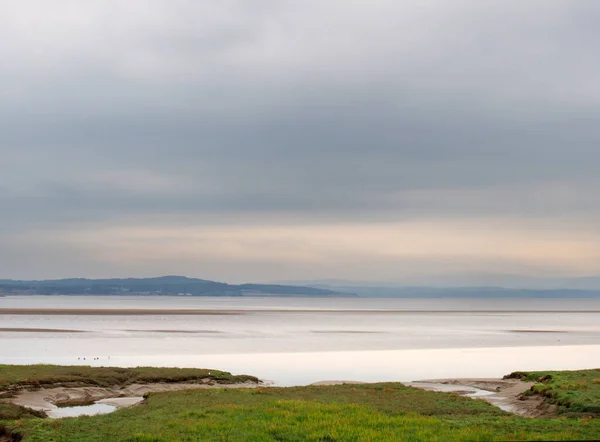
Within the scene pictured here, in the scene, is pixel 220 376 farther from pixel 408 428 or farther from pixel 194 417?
pixel 408 428

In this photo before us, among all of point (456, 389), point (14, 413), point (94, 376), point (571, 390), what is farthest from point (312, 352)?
point (14, 413)

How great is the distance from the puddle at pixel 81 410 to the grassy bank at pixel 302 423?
3.85 metres

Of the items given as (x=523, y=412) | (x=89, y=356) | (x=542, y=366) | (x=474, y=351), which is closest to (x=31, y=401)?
(x=523, y=412)

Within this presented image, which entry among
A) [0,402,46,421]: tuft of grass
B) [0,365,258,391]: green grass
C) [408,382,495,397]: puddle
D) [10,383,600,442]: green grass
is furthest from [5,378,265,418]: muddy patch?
[408,382,495,397]: puddle

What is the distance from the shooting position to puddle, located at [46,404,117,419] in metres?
37.8

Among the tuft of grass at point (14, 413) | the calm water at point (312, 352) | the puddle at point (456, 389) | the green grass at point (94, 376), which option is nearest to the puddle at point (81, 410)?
the tuft of grass at point (14, 413)

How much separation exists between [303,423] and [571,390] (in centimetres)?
2049

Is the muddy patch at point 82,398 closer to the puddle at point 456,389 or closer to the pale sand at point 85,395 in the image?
the pale sand at point 85,395

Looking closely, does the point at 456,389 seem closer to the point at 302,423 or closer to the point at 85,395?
the point at 85,395

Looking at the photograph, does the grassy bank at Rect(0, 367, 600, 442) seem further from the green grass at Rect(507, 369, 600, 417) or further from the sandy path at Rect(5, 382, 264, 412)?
the sandy path at Rect(5, 382, 264, 412)

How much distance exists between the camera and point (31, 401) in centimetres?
4072

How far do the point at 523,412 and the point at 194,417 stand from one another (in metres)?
18.8

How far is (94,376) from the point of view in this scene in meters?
49.7

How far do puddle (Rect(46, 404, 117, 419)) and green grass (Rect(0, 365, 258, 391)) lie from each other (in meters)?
5.63
